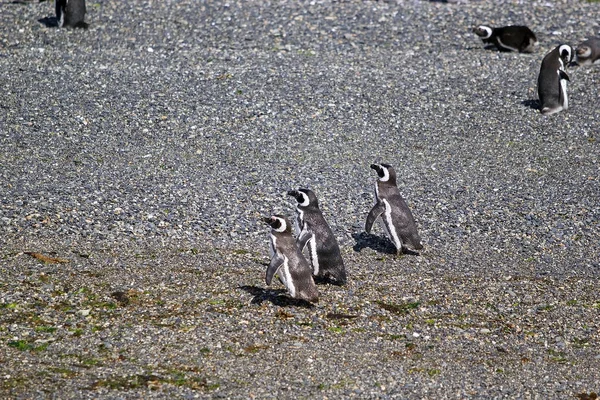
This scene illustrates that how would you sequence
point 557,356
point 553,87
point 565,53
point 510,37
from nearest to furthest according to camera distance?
point 557,356
point 553,87
point 565,53
point 510,37

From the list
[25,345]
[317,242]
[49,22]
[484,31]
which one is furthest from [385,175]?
[49,22]

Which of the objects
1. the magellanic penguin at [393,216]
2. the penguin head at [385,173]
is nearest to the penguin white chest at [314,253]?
the magellanic penguin at [393,216]

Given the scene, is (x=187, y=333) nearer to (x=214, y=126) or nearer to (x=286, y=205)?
(x=286, y=205)

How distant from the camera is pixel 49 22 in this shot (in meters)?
14.3

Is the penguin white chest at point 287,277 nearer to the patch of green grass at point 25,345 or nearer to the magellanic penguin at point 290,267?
the magellanic penguin at point 290,267

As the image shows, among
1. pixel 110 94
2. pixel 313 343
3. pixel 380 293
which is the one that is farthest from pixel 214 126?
pixel 313 343

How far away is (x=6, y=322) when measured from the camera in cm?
581

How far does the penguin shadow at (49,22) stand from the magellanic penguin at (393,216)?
8271 millimetres

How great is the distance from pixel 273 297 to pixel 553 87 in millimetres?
6537

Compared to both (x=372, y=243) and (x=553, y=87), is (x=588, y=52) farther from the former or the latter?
(x=372, y=243)

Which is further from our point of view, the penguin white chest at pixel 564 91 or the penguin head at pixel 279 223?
the penguin white chest at pixel 564 91

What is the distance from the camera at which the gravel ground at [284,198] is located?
552cm

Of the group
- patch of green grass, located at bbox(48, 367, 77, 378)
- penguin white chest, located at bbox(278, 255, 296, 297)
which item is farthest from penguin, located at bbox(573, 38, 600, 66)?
patch of green grass, located at bbox(48, 367, 77, 378)

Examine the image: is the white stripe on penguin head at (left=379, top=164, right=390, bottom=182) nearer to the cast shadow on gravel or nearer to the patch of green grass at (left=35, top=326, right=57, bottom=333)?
the cast shadow on gravel
